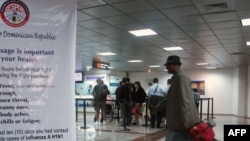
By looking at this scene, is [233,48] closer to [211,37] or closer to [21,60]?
[211,37]

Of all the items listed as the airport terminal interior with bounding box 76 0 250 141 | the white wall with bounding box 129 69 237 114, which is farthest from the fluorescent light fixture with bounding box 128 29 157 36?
the white wall with bounding box 129 69 237 114

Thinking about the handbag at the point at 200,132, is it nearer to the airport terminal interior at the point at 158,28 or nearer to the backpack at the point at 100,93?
the airport terminal interior at the point at 158,28

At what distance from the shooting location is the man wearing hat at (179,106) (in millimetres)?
2484

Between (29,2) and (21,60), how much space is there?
0.33 metres

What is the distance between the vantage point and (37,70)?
158cm

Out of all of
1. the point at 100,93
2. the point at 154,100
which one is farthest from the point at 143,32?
the point at 100,93

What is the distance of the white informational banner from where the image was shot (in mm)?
1522

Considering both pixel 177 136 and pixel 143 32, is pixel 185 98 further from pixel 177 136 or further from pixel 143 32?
pixel 143 32

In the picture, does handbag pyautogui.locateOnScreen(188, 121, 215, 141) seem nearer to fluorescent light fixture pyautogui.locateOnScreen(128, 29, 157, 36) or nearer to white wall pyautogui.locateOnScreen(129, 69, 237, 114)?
fluorescent light fixture pyautogui.locateOnScreen(128, 29, 157, 36)

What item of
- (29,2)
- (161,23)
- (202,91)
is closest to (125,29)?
(161,23)

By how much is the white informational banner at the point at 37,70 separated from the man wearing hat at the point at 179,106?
115cm

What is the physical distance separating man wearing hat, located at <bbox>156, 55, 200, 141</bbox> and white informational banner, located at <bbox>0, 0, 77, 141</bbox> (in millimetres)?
1153

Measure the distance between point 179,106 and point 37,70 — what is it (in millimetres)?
1410

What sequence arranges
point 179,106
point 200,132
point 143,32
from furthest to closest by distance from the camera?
point 143,32
point 179,106
point 200,132
